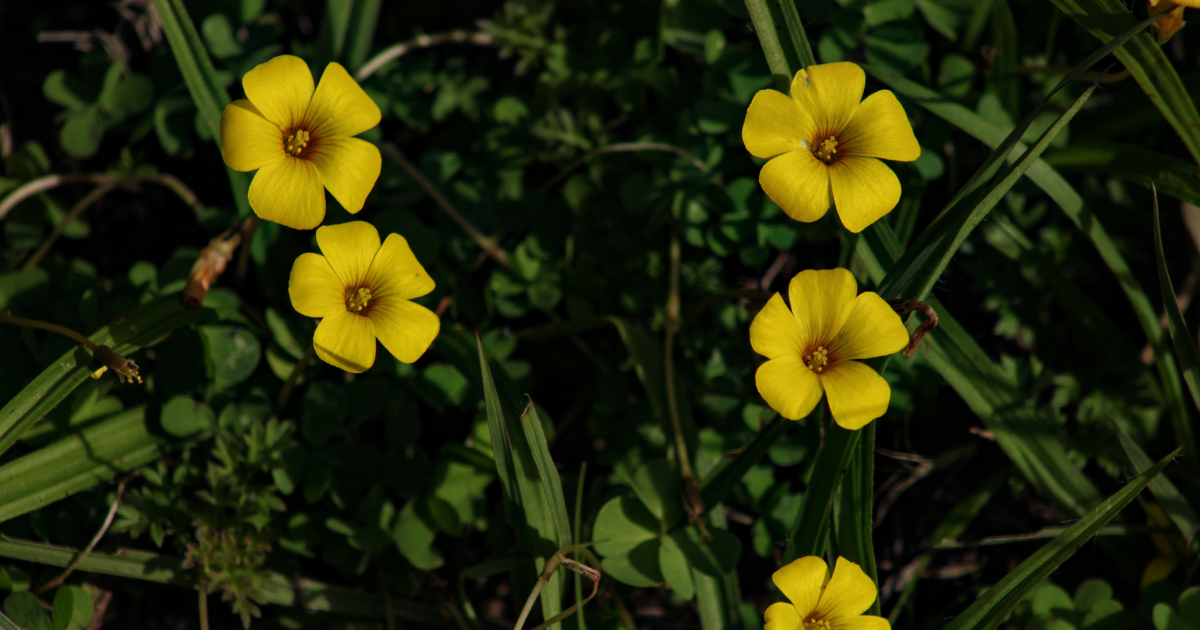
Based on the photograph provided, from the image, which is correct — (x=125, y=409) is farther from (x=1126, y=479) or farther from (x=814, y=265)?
(x=1126, y=479)

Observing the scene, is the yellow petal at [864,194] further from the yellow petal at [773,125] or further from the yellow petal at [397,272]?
the yellow petal at [397,272]

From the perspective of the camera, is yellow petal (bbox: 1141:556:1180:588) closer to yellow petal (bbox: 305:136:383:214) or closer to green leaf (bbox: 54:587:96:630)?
yellow petal (bbox: 305:136:383:214)

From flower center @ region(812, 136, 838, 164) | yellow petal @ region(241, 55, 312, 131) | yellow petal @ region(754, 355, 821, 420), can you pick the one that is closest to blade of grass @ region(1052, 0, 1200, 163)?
flower center @ region(812, 136, 838, 164)

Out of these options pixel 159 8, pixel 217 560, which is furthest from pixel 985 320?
pixel 159 8

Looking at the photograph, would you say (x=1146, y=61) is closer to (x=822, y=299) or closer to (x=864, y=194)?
(x=864, y=194)

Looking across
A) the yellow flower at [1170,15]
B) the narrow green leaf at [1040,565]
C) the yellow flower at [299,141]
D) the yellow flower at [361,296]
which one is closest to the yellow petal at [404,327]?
the yellow flower at [361,296]

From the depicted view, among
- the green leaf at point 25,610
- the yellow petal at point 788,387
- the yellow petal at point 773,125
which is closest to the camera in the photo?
the yellow petal at point 788,387

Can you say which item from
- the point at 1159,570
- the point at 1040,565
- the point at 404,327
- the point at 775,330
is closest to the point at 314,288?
the point at 404,327
